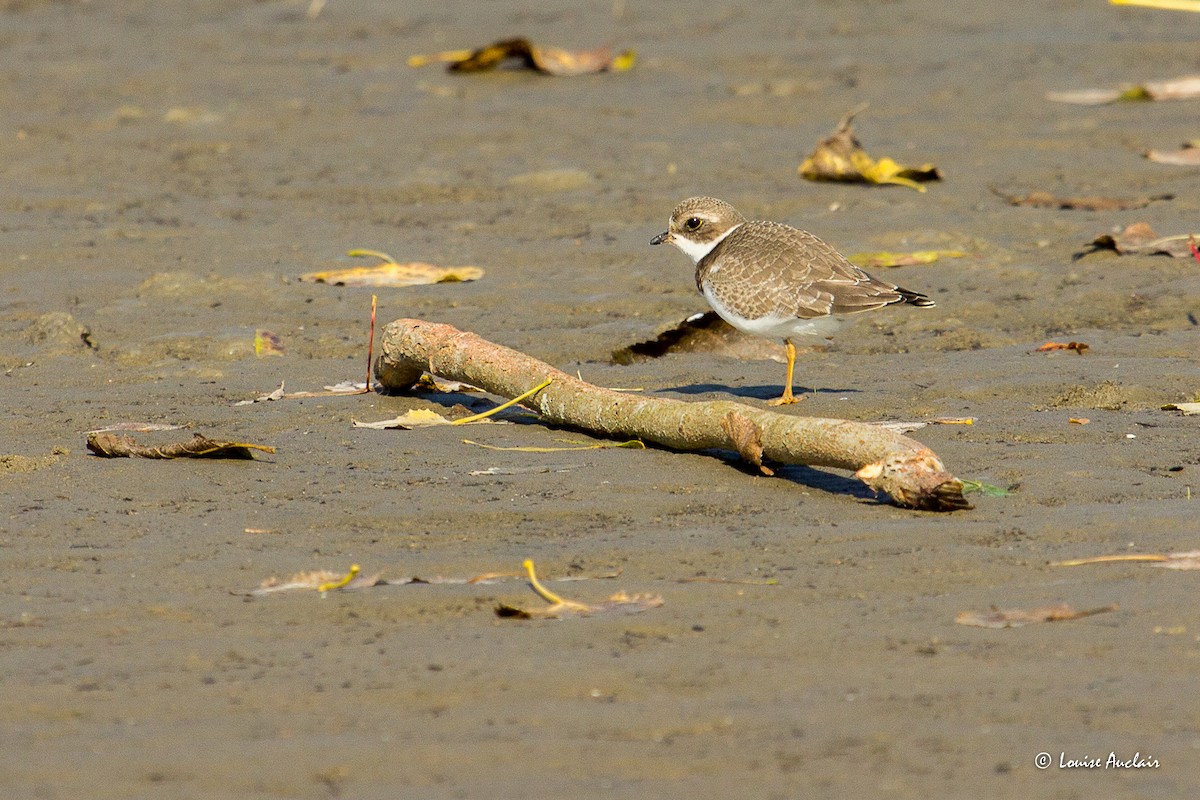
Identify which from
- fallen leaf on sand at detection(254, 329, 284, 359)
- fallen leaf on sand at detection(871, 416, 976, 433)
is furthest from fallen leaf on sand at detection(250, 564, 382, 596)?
fallen leaf on sand at detection(254, 329, 284, 359)

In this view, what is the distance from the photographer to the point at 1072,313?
7.70 metres

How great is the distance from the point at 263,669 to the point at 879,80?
9.63 m

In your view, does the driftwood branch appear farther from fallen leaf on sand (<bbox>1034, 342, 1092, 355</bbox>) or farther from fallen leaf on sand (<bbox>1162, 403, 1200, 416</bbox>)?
fallen leaf on sand (<bbox>1034, 342, 1092, 355</bbox>)

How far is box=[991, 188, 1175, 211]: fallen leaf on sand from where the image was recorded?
9.28 m

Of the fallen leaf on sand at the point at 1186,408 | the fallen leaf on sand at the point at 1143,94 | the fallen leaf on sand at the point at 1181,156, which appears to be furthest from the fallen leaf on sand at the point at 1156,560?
the fallen leaf on sand at the point at 1143,94

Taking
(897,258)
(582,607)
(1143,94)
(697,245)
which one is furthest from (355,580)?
(1143,94)

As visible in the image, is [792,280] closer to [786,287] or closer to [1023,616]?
[786,287]

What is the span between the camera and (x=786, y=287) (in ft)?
23.4

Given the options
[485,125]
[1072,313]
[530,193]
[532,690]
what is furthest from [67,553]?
[485,125]

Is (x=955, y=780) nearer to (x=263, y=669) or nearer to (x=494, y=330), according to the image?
(x=263, y=669)

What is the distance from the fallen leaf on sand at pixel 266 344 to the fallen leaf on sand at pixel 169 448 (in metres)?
1.81

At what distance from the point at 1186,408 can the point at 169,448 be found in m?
3.66

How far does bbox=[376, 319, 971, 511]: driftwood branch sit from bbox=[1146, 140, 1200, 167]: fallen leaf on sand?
5.63 metres

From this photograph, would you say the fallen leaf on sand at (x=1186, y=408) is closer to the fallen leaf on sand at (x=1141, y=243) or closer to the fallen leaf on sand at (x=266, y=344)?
the fallen leaf on sand at (x=1141, y=243)
